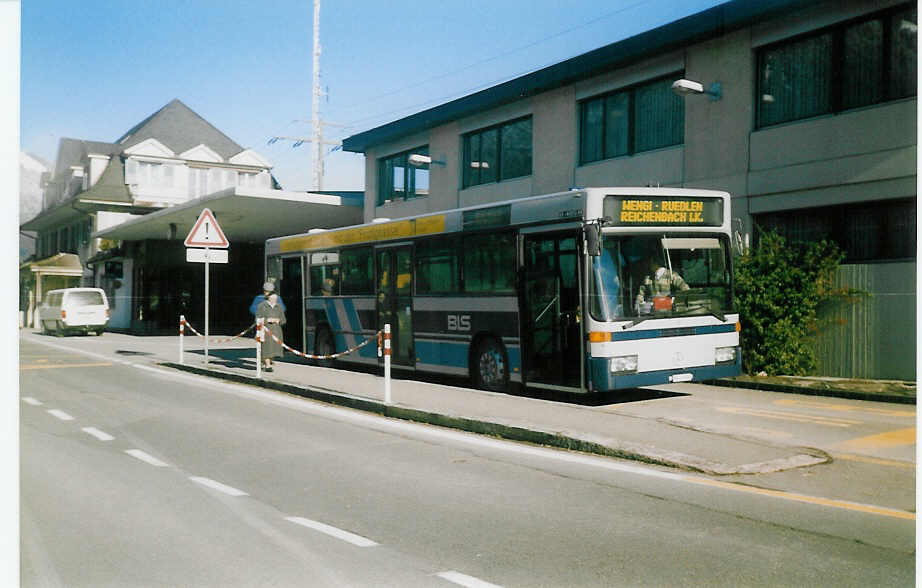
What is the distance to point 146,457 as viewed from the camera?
7.92 metres

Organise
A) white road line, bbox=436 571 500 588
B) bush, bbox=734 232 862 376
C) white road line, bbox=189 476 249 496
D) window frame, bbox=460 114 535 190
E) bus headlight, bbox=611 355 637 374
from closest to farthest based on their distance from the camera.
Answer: white road line, bbox=436 571 500 588, white road line, bbox=189 476 249 496, bus headlight, bbox=611 355 637 374, bush, bbox=734 232 862 376, window frame, bbox=460 114 535 190

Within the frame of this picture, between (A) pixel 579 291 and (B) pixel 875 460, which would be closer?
(B) pixel 875 460

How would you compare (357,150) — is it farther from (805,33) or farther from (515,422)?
(515,422)

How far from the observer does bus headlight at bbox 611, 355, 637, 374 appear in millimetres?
Answer: 10609

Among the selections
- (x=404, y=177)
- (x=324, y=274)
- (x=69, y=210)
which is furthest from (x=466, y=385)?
(x=404, y=177)

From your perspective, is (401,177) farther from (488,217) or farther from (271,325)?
(488,217)

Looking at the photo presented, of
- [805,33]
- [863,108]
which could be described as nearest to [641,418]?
[863,108]

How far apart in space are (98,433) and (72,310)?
7.36 metres

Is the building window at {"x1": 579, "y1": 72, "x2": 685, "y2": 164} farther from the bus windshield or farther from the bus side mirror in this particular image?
the bus side mirror

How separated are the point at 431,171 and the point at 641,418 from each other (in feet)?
55.3

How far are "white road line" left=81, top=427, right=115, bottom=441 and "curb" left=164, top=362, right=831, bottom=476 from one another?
336cm

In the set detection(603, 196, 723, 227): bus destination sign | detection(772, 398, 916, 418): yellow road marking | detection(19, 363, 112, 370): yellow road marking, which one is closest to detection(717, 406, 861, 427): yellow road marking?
detection(772, 398, 916, 418): yellow road marking

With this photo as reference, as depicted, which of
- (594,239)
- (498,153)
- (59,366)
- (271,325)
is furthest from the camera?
(498,153)

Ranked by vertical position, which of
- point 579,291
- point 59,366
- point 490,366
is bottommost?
point 59,366
